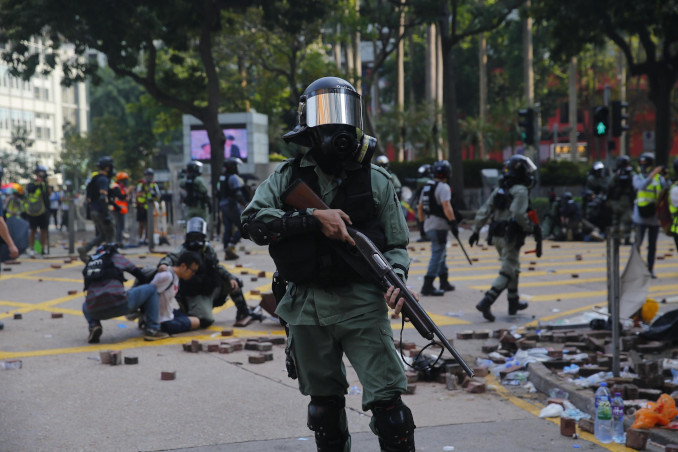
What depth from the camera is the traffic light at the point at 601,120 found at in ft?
54.5

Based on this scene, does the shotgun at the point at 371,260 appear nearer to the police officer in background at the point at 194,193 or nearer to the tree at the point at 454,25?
the police officer in background at the point at 194,193

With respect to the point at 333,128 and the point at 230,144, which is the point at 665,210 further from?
the point at 230,144

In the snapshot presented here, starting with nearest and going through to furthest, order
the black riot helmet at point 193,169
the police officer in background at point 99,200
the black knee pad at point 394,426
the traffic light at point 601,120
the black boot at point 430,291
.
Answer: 1. the black knee pad at point 394,426
2. the black boot at point 430,291
3. the police officer in background at point 99,200
4. the black riot helmet at point 193,169
5. the traffic light at point 601,120

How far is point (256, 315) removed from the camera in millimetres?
9219

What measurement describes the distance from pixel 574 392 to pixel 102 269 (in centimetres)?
442

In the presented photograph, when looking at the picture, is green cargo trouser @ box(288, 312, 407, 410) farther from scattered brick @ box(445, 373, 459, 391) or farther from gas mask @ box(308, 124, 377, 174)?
scattered brick @ box(445, 373, 459, 391)

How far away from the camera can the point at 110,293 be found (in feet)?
25.8

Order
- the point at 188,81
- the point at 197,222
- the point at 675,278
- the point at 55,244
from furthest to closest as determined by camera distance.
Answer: the point at 188,81
the point at 55,244
the point at 675,278
the point at 197,222

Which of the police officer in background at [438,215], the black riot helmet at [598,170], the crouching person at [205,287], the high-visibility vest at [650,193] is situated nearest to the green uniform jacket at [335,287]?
the crouching person at [205,287]

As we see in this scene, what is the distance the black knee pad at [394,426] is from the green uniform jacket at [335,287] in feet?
1.32

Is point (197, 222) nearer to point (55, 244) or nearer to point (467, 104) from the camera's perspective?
point (55, 244)

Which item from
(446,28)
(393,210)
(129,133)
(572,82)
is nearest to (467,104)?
(572,82)

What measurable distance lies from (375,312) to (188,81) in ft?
74.6

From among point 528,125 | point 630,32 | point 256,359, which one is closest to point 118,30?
point 528,125
